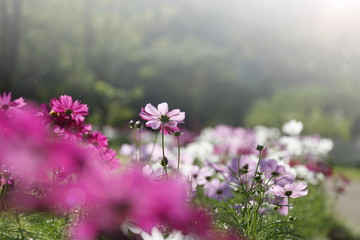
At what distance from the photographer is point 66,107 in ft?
4.48

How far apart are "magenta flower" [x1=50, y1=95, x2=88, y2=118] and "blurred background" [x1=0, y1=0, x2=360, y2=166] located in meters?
5.53

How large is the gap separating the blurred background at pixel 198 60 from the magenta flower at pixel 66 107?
18.1ft

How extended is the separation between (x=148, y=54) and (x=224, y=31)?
14.8 m

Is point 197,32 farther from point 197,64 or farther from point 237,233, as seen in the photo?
point 237,233

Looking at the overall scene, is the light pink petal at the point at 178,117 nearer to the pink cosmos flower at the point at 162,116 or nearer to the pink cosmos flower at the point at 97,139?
the pink cosmos flower at the point at 162,116

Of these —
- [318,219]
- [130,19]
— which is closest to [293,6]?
[130,19]

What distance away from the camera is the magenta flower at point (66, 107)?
53.1 inches

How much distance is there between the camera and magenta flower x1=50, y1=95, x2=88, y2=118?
135 centimetres

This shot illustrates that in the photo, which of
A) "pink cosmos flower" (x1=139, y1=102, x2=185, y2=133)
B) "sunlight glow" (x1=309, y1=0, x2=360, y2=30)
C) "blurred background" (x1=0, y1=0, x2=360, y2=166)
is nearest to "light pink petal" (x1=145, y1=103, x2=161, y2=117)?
"pink cosmos flower" (x1=139, y1=102, x2=185, y2=133)

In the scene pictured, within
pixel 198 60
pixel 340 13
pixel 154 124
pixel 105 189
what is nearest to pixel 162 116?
pixel 154 124

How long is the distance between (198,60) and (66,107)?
27.1 m

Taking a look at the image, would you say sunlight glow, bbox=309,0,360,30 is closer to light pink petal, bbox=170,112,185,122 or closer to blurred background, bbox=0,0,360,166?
blurred background, bbox=0,0,360,166

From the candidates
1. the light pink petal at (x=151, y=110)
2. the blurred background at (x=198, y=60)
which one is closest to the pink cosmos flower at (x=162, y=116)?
the light pink petal at (x=151, y=110)

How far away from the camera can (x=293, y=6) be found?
40594 millimetres
